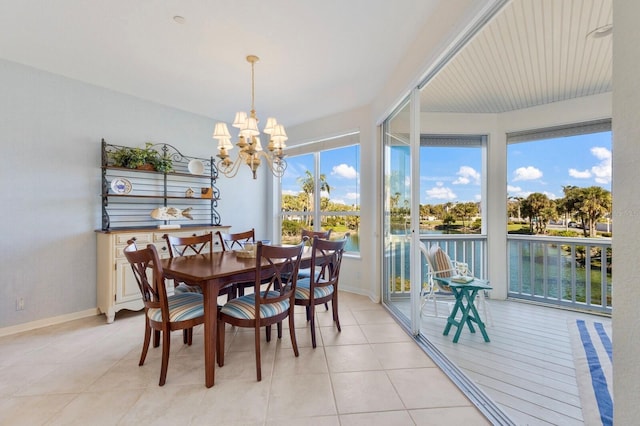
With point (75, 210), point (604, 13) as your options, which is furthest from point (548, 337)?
point (75, 210)

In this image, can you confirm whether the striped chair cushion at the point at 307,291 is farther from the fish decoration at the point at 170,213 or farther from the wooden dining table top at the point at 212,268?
the fish decoration at the point at 170,213

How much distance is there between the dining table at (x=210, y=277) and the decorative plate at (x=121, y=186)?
1669 millimetres

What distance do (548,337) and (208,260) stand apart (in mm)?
3318

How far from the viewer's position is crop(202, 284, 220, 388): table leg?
1872mm

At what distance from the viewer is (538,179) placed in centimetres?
356

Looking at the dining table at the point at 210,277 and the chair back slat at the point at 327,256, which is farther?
the chair back slat at the point at 327,256

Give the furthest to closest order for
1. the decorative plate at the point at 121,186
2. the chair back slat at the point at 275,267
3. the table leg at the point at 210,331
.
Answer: the decorative plate at the point at 121,186 < the chair back slat at the point at 275,267 < the table leg at the point at 210,331

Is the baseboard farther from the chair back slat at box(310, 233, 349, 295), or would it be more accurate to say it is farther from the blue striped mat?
the blue striped mat

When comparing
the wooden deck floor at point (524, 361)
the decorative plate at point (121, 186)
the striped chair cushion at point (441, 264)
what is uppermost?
the decorative plate at point (121, 186)

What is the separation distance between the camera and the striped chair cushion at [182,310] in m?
1.96

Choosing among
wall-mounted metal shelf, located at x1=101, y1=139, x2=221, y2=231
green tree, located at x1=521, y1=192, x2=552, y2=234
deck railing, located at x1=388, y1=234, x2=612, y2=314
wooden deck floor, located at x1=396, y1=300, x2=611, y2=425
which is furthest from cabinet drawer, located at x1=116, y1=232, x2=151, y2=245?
green tree, located at x1=521, y1=192, x2=552, y2=234

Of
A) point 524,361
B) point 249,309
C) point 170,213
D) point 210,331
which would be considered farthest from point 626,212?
point 170,213

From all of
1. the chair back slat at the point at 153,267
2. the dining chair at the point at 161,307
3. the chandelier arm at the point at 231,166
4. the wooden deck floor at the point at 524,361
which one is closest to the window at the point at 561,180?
the wooden deck floor at the point at 524,361

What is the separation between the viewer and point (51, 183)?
299cm
